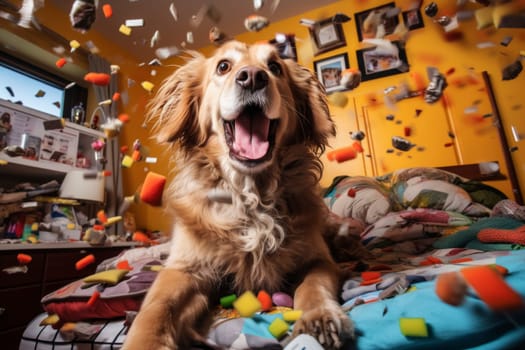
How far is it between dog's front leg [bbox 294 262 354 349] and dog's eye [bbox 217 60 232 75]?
3.15ft

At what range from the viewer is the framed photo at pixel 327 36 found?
136 inches

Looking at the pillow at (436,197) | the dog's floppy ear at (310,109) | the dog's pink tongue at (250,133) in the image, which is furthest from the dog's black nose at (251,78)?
the pillow at (436,197)

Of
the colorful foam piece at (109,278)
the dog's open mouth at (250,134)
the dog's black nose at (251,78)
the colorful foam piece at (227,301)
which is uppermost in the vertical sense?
the dog's black nose at (251,78)

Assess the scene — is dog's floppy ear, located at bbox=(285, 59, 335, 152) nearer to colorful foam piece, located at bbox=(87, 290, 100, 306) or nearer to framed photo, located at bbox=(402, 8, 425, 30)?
colorful foam piece, located at bbox=(87, 290, 100, 306)

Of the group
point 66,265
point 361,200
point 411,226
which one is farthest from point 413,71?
point 66,265

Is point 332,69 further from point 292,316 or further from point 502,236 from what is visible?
point 292,316

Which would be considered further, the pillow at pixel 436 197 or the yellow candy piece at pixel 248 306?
the pillow at pixel 436 197

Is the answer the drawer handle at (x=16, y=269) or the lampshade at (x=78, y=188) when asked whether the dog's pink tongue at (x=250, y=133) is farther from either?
the lampshade at (x=78, y=188)

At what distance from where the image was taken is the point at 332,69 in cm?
354

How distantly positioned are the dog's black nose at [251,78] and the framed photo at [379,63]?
2.59 metres

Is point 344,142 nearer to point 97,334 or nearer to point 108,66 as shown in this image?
point 97,334

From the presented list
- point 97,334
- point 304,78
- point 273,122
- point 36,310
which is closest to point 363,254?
point 273,122

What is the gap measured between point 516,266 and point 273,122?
33.7 inches

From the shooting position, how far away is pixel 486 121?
9.35 feet
